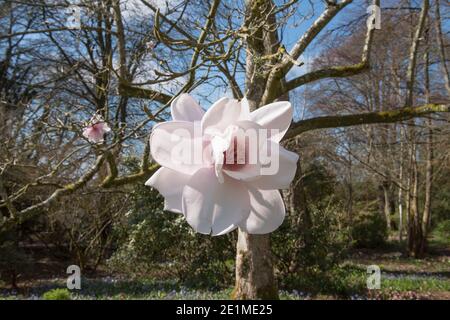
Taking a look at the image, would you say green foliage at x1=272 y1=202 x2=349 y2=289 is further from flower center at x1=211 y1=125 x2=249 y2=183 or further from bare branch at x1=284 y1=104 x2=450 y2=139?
flower center at x1=211 y1=125 x2=249 y2=183

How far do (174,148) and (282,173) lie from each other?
0.14m

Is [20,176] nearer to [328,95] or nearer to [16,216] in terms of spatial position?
[16,216]

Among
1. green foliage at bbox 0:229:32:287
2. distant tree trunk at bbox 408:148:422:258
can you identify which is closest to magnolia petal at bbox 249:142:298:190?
green foliage at bbox 0:229:32:287

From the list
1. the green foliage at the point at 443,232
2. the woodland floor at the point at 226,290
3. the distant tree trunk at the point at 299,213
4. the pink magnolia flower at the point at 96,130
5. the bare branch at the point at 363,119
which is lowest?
the woodland floor at the point at 226,290

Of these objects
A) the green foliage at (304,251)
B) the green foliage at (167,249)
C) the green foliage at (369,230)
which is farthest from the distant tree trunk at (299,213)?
the green foliage at (369,230)

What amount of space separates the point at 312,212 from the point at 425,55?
14.9ft

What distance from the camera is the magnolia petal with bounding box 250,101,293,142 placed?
0.57m

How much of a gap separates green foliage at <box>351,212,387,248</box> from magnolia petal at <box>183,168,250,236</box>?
14.9 meters

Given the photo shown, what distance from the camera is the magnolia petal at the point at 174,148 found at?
541 mm

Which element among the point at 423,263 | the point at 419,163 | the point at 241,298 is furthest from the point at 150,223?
the point at 419,163

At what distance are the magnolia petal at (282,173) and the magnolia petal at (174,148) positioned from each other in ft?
0.28

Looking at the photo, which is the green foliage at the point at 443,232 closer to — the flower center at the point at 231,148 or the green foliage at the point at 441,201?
the green foliage at the point at 441,201

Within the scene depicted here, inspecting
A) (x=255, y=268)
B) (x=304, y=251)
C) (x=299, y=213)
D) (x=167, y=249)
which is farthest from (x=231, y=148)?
(x=167, y=249)

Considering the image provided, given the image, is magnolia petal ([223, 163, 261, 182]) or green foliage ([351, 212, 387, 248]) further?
green foliage ([351, 212, 387, 248])
